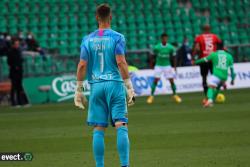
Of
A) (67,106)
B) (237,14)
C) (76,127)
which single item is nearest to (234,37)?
(237,14)

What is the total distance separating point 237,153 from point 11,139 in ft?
17.3

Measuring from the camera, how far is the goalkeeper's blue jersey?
409 inches

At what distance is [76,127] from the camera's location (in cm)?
1788

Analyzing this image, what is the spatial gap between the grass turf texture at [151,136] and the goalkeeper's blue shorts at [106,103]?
1212 millimetres

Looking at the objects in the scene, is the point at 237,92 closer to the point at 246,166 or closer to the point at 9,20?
the point at 9,20

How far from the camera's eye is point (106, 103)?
34.3ft

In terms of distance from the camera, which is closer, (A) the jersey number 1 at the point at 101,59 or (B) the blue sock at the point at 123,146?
(B) the blue sock at the point at 123,146

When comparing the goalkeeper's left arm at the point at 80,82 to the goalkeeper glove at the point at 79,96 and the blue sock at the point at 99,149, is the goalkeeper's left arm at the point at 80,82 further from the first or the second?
the blue sock at the point at 99,149

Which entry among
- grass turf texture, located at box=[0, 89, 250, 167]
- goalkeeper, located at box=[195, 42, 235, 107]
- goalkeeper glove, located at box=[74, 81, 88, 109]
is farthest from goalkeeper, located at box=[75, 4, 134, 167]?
goalkeeper, located at box=[195, 42, 235, 107]

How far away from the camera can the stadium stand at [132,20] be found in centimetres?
3319

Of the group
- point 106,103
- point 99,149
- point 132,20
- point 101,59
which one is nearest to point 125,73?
point 101,59

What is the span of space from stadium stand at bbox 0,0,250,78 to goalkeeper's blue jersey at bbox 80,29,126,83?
20.4 metres

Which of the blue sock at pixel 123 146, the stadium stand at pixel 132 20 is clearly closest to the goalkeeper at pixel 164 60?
the stadium stand at pixel 132 20

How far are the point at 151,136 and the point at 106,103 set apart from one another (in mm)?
4940
